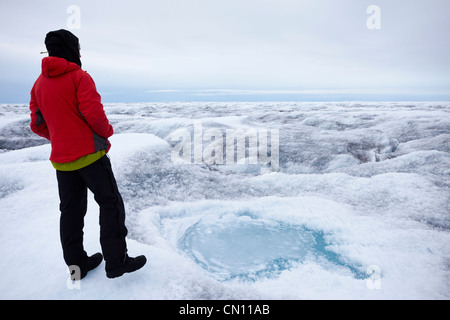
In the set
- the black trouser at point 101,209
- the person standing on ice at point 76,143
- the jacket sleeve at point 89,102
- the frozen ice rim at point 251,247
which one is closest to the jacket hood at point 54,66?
the person standing on ice at point 76,143

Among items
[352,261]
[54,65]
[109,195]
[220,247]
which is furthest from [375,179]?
[54,65]

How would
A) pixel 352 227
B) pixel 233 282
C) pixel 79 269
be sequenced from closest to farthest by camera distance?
1. pixel 79 269
2. pixel 233 282
3. pixel 352 227

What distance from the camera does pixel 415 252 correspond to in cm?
236

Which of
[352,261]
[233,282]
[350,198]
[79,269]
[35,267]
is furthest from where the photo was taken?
[350,198]

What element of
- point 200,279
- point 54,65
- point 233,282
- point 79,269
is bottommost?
point 233,282

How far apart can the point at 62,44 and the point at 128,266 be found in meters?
1.50

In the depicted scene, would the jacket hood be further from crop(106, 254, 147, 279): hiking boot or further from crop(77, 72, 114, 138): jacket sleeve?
crop(106, 254, 147, 279): hiking boot

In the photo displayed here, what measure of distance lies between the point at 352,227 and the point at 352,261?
60 centimetres

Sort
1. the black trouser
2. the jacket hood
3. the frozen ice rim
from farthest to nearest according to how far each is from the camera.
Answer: the frozen ice rim < the black trouser < the jacket hood

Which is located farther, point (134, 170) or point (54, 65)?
point (134, 170)

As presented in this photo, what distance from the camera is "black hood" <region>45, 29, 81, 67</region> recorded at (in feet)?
4.78

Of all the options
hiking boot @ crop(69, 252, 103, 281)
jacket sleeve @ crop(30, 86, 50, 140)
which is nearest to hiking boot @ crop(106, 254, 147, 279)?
hiking boot @ crop(69, 252, 103, 281)

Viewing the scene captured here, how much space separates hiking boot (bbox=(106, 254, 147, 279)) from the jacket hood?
1263mm
